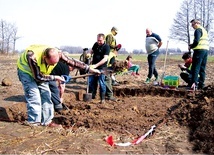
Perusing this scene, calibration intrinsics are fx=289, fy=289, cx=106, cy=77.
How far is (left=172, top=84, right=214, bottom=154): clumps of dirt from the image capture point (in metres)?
4.07

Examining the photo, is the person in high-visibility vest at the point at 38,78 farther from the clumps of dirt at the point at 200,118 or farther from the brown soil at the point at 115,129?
the clumps of dirt at the point at 200,118

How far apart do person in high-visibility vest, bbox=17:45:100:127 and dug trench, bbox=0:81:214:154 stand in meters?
0.47

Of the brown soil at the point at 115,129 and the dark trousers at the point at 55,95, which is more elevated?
the dark trousers at the point at 55,95

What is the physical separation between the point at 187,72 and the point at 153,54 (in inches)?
64.2

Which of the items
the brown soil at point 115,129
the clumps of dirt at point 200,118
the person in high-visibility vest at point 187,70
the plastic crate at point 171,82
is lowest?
the brown soil at point 115,129

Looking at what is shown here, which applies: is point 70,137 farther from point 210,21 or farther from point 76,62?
point 210,21

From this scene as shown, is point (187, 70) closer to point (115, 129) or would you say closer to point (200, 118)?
point (200, 118)

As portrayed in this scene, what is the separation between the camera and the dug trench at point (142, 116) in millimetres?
4551

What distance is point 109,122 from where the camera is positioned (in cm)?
563

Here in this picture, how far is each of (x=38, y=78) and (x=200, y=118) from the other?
303 cm

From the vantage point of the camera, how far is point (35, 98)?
5625 mm

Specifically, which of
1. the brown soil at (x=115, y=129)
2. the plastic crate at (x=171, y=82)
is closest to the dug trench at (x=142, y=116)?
the brown soil at (x=115, y=129)

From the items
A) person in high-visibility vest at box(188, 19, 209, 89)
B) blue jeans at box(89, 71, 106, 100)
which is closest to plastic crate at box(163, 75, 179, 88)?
person in high-visibility vest at box(188, 19, 209, 89)

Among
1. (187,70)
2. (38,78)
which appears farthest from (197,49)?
(38,78)
